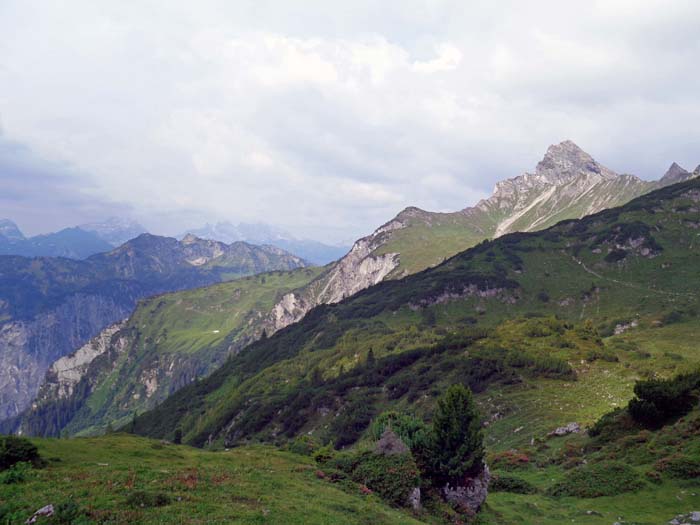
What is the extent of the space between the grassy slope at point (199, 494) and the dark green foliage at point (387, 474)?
1.97 meters

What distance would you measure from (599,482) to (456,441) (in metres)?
12.8

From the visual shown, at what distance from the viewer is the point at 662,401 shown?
150 feet

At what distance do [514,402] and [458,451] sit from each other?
148 ft

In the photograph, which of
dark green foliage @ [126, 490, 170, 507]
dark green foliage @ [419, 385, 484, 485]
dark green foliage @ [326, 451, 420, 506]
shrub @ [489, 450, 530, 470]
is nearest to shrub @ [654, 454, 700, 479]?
dark green foliage @ [419, 385, 484, 485]

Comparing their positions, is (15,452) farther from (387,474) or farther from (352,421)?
(352,421)

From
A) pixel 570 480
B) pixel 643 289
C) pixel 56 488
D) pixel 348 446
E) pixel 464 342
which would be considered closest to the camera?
pixel 56 488

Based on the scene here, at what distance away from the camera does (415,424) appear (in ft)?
141

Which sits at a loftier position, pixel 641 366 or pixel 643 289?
pixel 643 289

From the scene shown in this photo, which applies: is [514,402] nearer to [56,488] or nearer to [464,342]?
[464,342]

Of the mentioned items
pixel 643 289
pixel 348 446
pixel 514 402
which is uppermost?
pixel 643 289

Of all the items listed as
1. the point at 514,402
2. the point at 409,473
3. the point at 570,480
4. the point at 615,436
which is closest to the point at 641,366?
the point at 514,402

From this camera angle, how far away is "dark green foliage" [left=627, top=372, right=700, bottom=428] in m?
45.2

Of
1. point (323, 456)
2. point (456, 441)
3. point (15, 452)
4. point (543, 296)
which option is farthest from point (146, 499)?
point (543, 296)

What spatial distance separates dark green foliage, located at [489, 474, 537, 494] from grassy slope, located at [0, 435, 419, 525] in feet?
55.5
